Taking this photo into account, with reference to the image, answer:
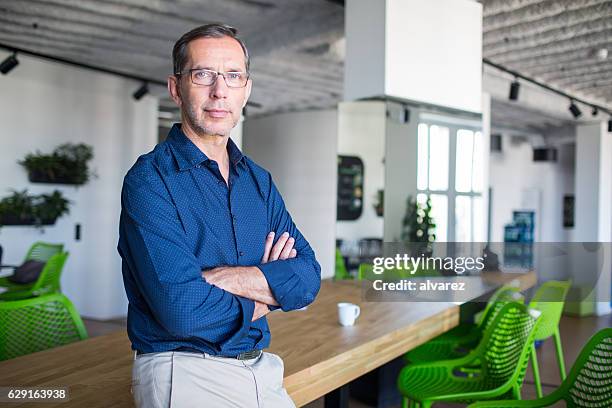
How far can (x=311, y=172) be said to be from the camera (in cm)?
975

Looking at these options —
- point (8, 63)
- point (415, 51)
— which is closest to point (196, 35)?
point (415, 51)

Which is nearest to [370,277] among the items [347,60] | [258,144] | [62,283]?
[347,60]

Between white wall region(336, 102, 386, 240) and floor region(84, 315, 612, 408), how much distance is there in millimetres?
1734

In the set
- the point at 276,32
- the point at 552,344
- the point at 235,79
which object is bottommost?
the point at 552,344

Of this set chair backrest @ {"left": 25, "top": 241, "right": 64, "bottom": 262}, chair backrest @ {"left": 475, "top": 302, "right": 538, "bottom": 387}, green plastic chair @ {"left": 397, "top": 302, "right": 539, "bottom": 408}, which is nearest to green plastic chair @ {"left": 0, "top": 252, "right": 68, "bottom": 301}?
chair backrest @ {"left": 25, "top": 241, "right": 64, "bottom": 262}

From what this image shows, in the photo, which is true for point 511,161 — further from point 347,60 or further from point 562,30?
point 347,60

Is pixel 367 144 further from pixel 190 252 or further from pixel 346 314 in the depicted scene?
pixel 190 252

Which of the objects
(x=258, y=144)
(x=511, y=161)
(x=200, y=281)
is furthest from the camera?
(x=511, y=161)

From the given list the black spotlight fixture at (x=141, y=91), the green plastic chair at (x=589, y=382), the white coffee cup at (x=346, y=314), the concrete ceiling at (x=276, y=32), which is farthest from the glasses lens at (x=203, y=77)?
the black spotlight fixture at (x=141, y=91)

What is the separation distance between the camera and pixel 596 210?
353 inches

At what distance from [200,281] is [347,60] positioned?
3.00 metres

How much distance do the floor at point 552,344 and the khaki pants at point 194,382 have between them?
2.76 m

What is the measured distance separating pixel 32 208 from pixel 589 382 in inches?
235

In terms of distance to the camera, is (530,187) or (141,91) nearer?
(141,91)
